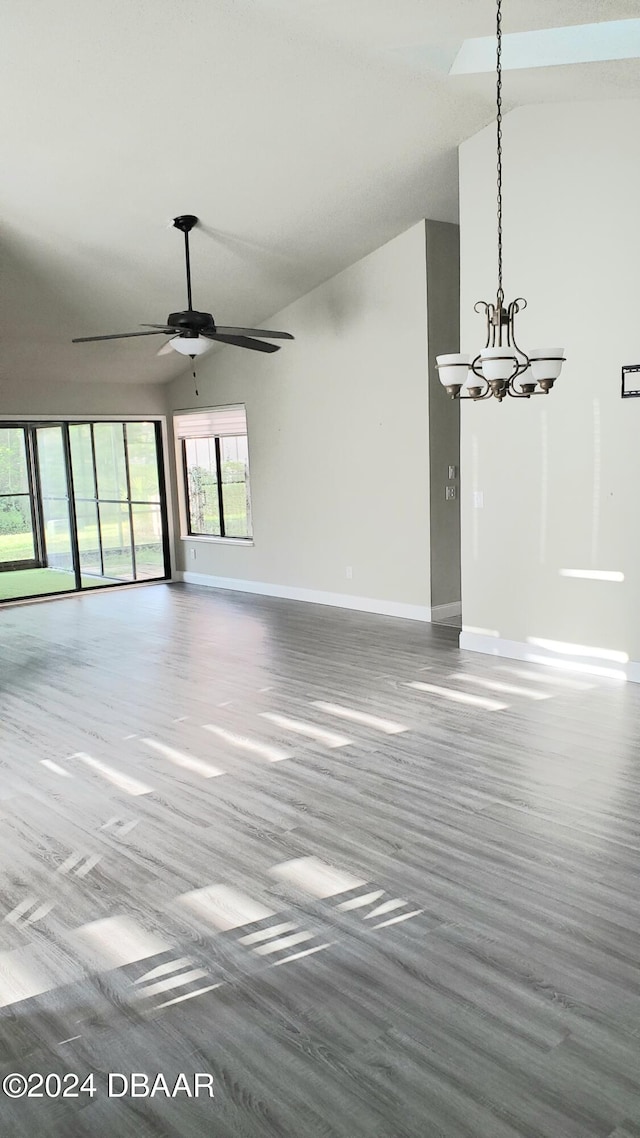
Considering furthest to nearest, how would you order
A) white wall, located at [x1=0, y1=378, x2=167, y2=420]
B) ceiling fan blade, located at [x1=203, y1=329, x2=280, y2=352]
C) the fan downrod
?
white wall, located at [x1=0, y1=378, x2=167, y2=420]
the fan downrod
ceiling fan blade, located at [x1=203, y1=329, x2=280, y2=352]

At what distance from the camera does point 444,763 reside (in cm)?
406

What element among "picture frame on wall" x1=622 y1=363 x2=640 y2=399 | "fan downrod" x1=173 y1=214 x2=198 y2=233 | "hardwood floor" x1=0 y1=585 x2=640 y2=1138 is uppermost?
"fan downrod" x1=173 y1=214 x2=198 y2=233

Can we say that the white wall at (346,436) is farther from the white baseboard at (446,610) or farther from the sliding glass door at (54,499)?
the sliding glass door at (54,499)

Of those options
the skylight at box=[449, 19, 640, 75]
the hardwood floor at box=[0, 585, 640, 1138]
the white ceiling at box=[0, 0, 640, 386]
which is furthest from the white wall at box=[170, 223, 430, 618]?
the hardwood floor at box=[0, 585, 640, 1138]

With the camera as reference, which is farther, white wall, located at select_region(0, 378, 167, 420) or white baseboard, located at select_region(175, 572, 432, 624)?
white wall, located at select_region(0, 378, 167, 420)

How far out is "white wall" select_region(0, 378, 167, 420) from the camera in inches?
347

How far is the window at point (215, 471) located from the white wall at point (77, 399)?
0.42 meters

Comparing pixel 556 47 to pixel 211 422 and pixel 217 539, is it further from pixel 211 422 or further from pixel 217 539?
pixel 217 539

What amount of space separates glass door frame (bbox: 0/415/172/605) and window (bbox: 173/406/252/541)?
10.1 inches

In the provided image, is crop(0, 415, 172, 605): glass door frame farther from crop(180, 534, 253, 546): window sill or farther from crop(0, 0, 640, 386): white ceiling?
crop(0, 0, 640, 386): white ceiling

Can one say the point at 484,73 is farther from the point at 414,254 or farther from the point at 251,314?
the point at 251,314

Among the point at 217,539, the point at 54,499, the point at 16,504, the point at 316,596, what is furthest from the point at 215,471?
the point at 16,504

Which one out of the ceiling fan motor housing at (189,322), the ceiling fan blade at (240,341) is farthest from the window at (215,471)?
the ceiling fan motor housing at (189,322)

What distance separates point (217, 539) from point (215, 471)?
2.59 feet
